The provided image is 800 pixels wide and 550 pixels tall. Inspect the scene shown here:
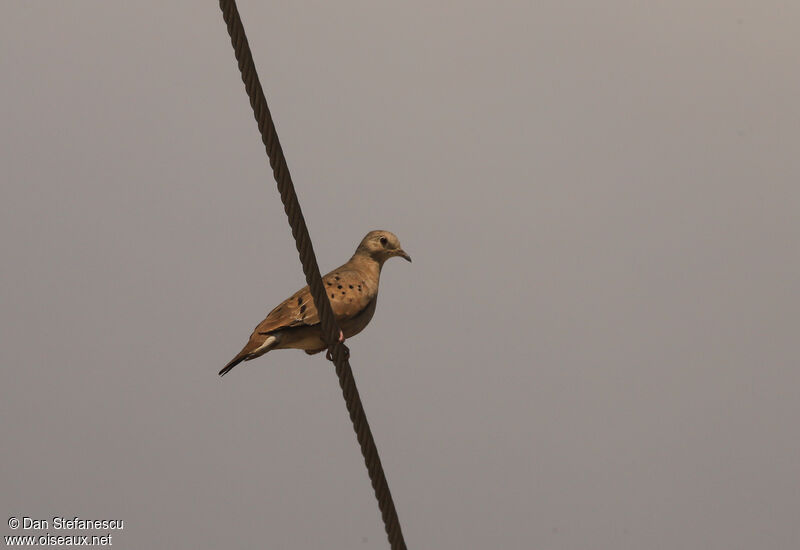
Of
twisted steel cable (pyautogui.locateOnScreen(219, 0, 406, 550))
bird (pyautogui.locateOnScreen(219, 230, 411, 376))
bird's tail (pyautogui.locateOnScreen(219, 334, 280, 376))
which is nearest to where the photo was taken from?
twisted steel cable (pyautogui.locateOnScreen(219, 0, 406, 550))

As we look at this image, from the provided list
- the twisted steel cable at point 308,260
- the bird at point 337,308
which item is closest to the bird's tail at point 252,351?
the bird at point 337,308

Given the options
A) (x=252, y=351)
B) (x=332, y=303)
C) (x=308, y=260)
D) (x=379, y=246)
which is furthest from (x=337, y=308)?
(x=308, y=260)

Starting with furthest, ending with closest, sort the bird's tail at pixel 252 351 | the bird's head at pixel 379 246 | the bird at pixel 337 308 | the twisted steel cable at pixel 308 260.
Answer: the bird's head at pixel 379 246
the bird at pixel 337 308
the bird's tail at pixel 252 351
the twisted steel cable at pixel 308 260

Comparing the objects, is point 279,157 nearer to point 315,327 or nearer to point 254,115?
point 254,115

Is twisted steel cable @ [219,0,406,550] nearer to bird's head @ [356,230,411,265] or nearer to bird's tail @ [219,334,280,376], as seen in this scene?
bird's tail @ [219,334,280,376]

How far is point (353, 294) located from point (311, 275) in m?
1.95

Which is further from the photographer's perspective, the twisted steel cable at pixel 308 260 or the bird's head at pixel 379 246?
the bird's head at pixel 379 246

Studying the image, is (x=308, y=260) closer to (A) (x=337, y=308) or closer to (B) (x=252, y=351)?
(B) (x=252, y=351)

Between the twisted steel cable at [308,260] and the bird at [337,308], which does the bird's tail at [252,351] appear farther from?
the twisted steel cable at [308,260]

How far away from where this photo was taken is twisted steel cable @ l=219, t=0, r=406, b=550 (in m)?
6.72

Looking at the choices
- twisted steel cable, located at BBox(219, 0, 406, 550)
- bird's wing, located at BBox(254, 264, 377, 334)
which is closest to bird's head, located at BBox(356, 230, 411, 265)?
bird's wing, located at BBox(254, 264, 377, 334)

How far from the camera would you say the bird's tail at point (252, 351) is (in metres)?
8.41

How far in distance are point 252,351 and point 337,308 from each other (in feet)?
2.20

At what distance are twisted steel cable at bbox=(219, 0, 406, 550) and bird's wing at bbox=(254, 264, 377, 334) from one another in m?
0.78
